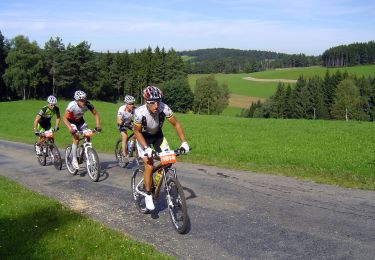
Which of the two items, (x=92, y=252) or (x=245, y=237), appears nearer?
(x=92, y=252)

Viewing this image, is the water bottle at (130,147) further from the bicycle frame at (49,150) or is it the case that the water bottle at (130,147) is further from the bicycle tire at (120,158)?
the bicycle frame at (49,150)

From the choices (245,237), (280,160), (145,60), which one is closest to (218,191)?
(245,237)

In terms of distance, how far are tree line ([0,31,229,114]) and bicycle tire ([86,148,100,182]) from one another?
240ft

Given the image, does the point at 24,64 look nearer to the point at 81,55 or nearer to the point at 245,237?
the point at 81,55

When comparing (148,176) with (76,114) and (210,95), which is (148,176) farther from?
(210,95)

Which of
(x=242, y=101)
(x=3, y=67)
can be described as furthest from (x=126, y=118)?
(x=242, y=101)

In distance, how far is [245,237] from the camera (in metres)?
5.89

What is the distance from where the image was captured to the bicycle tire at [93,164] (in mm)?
10339

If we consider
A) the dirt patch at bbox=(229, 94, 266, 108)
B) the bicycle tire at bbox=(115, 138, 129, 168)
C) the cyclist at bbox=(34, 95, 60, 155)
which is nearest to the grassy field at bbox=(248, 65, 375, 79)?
the dirt patch at bbox=(229, 94, 266, 108)

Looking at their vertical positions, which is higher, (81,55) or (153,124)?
(81,55)

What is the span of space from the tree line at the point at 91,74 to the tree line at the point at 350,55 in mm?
69621

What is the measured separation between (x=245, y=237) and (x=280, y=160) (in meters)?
9.04

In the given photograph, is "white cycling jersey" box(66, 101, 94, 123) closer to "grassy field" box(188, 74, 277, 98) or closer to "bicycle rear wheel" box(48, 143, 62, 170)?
"bicycle rear wheel" box(48, 143, 62, 170)

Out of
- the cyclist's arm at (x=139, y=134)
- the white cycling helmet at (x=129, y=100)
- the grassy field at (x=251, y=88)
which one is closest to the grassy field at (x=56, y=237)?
the cyclist's arm at (x=139, y=134)
